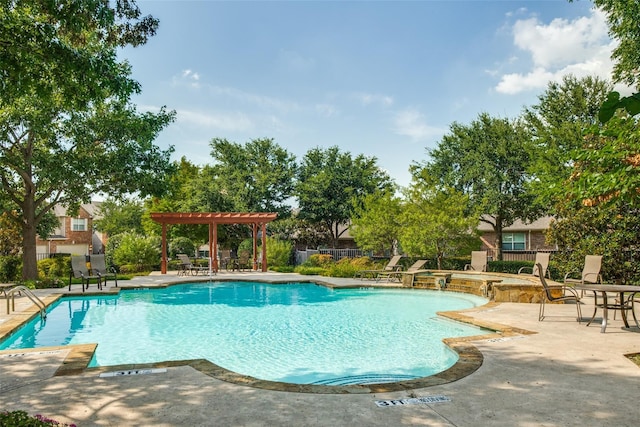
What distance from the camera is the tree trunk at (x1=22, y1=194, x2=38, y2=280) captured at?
17.2 m

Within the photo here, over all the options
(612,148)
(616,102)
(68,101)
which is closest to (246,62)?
(68,101)

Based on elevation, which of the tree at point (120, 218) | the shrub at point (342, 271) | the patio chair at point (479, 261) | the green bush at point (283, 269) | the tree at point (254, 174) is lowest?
the green bush at point (283, 269)

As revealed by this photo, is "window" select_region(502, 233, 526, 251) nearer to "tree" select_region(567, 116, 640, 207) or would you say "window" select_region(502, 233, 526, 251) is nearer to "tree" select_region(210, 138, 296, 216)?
"tree" select_region(210, 138, 296, 216)

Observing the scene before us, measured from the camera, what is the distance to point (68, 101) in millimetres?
5004

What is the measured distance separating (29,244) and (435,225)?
16362 millimetres

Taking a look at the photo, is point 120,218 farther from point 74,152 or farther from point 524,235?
point 524,235

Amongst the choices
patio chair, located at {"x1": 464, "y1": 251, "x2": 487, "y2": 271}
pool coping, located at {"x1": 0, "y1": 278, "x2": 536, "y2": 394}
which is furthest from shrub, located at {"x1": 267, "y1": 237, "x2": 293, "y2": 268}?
pool coping, located at {"x1": 0, "y1": 278, "x2": 536, "y2": 394}

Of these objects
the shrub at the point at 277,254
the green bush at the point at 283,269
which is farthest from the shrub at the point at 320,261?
the shrub at the point at 277,254

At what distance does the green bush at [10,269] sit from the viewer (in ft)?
57.1

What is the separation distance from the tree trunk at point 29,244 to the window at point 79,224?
2429 centimetres

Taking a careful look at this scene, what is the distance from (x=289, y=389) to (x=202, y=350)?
12.6 ft

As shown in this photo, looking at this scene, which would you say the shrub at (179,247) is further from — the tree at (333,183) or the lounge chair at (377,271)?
the lounge chair at (377,271)

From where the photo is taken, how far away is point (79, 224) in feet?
132

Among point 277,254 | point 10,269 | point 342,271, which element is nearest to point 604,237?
point 342,271
